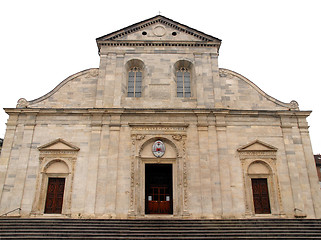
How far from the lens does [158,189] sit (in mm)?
19359

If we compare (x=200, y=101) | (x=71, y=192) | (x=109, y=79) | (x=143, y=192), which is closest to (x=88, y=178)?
(x=71, y=192)

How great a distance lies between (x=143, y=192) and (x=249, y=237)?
6.93 meters

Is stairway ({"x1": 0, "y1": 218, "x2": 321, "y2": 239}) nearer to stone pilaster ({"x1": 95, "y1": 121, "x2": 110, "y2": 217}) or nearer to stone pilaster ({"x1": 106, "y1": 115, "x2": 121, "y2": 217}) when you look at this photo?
stone pilaster ({"x1": 95, "y1": 121, "x2": 110, "y2": 217})

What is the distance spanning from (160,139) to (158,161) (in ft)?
4.98

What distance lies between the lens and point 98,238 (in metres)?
14.0

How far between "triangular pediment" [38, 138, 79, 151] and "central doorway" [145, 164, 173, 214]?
527 cm

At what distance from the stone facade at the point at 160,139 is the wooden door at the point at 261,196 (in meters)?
0.22

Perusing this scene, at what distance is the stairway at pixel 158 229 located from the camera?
14375mm

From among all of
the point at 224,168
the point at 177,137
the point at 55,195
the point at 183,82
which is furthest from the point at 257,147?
the point at 55,195

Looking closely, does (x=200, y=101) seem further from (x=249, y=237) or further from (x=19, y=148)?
(x=19, y=148)

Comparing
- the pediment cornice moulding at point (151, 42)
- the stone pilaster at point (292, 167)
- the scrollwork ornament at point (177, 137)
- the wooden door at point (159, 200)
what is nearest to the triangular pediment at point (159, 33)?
the pediment cornice moulding at point (151, 42)

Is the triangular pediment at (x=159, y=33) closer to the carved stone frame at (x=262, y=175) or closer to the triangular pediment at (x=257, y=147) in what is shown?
the triangular pediment at (x=257, y=147)

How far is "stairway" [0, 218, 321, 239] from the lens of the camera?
14375mm

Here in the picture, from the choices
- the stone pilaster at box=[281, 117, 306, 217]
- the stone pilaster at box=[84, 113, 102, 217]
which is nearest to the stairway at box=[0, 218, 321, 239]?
the stone pilaster at box=[281, 117, 306, 217]
